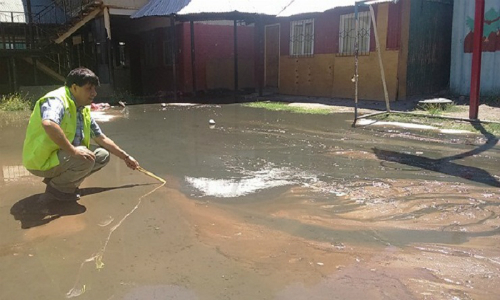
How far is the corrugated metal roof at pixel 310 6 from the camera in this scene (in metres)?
13.5

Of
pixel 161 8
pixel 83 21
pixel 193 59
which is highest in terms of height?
pixel 161 8

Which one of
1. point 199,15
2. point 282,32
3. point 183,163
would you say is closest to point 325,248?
point 183,163

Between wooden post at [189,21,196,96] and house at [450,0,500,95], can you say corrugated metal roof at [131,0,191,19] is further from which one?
house at [450,0,500,95]

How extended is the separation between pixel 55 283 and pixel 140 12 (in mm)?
14975

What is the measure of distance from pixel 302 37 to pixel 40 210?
43.0ft

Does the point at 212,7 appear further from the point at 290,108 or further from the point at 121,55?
the point at 121,55

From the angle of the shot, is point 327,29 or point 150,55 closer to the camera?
point 327,29

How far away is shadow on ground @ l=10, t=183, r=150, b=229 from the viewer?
12.5 ft

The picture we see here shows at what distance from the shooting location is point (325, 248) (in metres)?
3.15

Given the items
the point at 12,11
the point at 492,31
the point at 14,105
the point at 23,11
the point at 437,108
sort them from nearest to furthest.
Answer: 1. the point at 437,108
2. the point at 492,31
3. the point at 14,105
4. the point at 12,11
5. the point at 23,11

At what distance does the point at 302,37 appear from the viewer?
621 inches

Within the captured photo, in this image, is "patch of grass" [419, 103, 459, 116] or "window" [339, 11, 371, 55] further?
"window" [339, 11, 371, 55]

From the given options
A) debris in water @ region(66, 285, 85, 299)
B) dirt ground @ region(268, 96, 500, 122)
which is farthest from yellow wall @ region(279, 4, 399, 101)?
debris in water @ region(66, 285, 85, 299)

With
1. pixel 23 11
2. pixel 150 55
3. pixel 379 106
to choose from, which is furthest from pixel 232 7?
pixel 23 11
